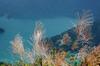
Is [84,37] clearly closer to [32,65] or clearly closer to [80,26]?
[80,26]

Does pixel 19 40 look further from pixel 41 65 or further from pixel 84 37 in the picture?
pixel 84 37

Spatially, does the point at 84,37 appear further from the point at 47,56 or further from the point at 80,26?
the point at 47,56

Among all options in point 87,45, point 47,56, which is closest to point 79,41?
point 87,45

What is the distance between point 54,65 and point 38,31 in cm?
46

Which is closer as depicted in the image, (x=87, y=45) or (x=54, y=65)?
(x=54, y=65)

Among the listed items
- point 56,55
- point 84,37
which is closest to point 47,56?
point 56,55

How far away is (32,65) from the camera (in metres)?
6.09

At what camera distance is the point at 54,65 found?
225 inches

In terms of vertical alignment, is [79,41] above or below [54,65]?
above

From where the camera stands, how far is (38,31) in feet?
19.4

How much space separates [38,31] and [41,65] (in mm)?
432

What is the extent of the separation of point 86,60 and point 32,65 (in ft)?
2.30

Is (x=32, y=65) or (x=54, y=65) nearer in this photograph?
(x=54, y=65)

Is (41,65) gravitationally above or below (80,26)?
below
